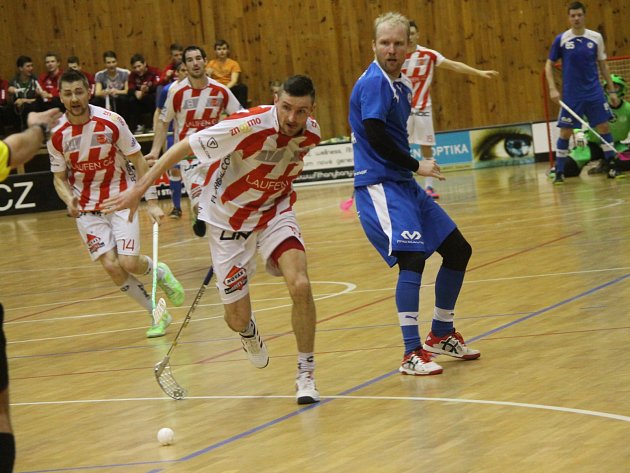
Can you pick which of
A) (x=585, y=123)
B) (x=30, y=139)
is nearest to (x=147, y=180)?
(x=30, y=139)

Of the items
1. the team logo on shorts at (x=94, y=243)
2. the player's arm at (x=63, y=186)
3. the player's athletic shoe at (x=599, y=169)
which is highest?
the player's arm at (x=63, y=186)

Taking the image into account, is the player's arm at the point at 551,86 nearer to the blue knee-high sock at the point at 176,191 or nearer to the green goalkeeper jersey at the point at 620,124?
the green goalkeeper jersey at the point at 620,124

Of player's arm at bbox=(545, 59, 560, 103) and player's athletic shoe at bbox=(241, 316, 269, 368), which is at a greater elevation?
player's arm at bbox=(545, 59, 560, 103)

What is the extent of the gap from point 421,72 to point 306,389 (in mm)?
10085

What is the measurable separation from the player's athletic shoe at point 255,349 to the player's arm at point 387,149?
126 centimetres

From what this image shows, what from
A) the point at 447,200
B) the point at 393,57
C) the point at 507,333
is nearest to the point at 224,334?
the point at 507,333

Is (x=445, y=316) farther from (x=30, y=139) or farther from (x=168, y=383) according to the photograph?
(x=30, y=139)

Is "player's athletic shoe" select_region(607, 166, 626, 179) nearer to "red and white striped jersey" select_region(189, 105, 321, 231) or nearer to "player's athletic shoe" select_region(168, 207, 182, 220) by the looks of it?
"player's athletic shoe" select_region(168, 207, 182, 220)

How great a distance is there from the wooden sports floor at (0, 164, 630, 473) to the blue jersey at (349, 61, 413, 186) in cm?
109

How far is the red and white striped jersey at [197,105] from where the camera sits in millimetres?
11359

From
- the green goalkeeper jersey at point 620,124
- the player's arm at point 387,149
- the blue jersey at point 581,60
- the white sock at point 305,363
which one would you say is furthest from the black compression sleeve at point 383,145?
the green goalkeeper jersey at point 620,124

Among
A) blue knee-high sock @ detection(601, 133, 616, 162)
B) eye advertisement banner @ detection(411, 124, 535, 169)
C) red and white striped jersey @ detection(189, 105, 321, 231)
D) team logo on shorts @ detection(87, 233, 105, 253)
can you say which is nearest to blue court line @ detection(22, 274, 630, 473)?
red and white striped jersey @ detection(189, 105, 321, 231)

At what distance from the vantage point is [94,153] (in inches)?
330

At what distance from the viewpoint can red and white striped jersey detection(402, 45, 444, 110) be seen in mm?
14875
